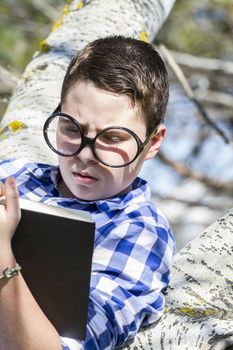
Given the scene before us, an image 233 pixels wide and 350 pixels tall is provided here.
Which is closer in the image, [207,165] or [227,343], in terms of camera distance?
[227,343]

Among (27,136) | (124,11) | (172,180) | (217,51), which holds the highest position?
(124,11)

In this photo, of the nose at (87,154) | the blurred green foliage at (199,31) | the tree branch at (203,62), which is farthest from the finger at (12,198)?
the blurred green foliage at (199,31)

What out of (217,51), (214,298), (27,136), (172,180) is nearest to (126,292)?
(214,298)

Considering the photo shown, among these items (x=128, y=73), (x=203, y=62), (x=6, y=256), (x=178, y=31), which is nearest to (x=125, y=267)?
(x=6, y=256)

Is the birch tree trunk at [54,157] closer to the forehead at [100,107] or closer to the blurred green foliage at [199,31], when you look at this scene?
the forehead at [100,107]

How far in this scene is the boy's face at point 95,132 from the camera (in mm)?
1546

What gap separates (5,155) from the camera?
218 centimetres

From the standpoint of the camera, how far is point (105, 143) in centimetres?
155

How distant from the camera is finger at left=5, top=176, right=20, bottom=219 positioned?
1.27 metres

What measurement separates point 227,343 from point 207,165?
19.5 feet

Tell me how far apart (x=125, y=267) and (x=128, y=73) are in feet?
1.37

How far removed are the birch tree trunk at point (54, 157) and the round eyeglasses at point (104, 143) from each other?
1.08 feet

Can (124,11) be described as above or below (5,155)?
above

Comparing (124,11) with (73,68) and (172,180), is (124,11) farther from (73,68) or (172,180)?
(172,180)
